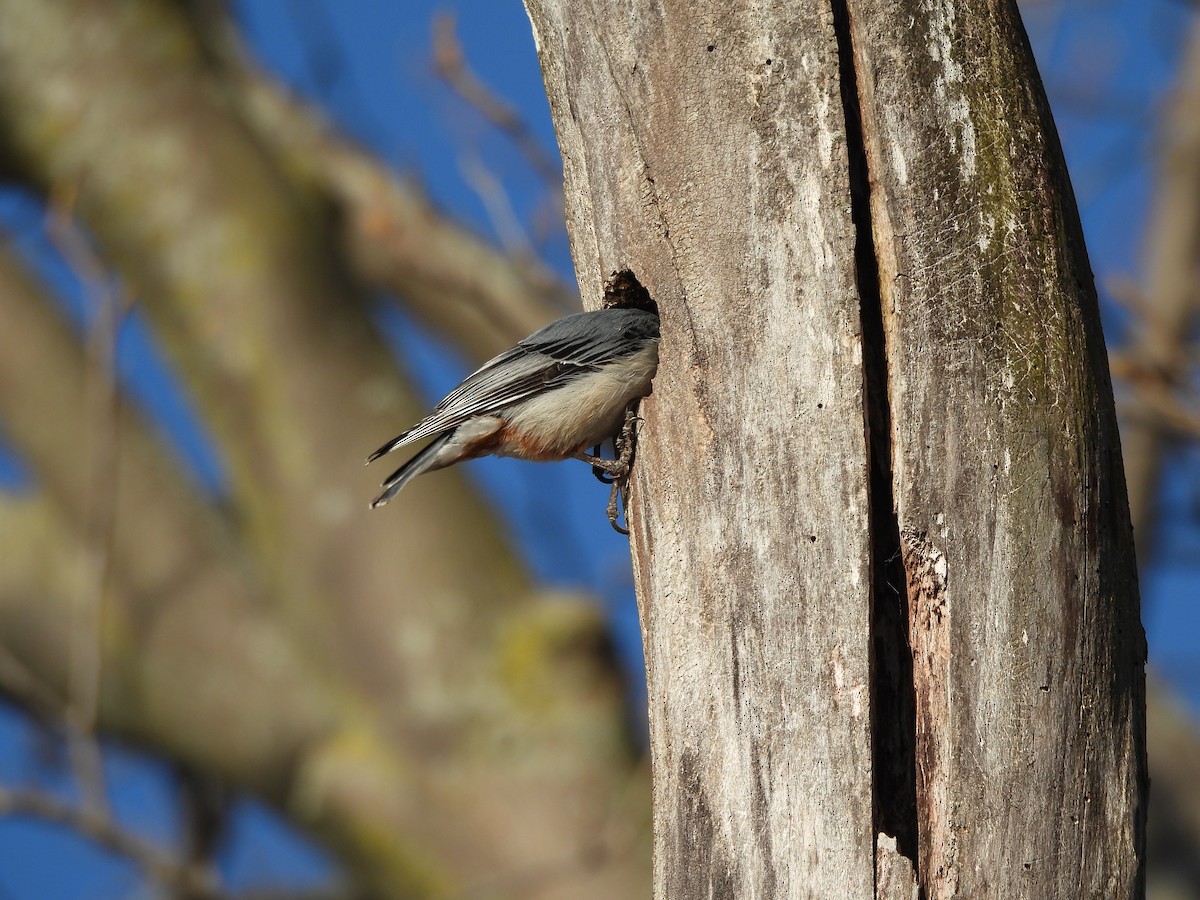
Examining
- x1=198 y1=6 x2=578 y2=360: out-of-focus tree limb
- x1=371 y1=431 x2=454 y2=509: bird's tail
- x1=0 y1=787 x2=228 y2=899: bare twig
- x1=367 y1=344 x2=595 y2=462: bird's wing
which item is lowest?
x1=0 y1=787 x2=228 y2=899: bare twig

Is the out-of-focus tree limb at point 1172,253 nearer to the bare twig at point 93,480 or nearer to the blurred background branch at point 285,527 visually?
the blurred background branch at point 285,527

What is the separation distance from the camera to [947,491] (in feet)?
6.18

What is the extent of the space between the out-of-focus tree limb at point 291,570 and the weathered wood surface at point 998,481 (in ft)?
10.8

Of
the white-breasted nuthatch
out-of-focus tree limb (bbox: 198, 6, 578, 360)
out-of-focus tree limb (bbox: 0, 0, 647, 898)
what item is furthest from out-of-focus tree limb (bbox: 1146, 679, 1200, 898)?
the white-breasted nuthatch

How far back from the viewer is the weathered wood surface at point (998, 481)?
6.10 feet

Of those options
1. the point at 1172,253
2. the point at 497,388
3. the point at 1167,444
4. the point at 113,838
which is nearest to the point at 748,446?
the point at 497,388

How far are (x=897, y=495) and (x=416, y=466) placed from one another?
1.48m

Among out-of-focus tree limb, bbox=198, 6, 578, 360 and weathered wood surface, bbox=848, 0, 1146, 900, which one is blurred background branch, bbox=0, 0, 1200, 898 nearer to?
out-of-focus tree limb, bbox=198, 6, 578, 360

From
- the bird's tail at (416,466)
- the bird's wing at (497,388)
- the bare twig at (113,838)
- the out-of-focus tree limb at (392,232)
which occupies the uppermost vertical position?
the out-of-focus tree limb at (392,232)

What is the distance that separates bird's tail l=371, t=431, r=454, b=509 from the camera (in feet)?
10.2

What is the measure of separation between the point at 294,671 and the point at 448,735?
2.37ft

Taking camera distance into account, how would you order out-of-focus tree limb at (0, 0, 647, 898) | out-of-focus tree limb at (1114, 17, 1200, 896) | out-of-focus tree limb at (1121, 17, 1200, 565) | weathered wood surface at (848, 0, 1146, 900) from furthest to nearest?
1. out-of-focus tree limb at (1114, 17, 1200, 896)
2. out-of-focus tree limb at (1121, 17, 1200, 565)
3. out-of-focus tree limb at (0, 0, 647, 898)
4. weathered wood surface at (848, 0, 1146, 900)

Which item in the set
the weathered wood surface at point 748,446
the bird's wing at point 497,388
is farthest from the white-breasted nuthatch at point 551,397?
the weathered wood surface at point 748,446

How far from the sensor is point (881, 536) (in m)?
1.96
